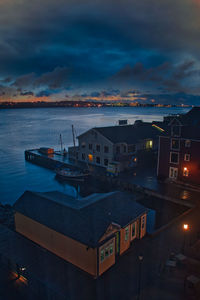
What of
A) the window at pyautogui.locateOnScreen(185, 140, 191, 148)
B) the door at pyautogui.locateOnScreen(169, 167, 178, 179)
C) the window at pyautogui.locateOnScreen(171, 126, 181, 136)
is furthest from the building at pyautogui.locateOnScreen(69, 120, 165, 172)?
the door at pyautogui.locateOnScreen(169, 167, 178, 179)

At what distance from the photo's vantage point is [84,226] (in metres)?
16.1

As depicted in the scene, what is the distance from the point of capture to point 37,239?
1922 cm

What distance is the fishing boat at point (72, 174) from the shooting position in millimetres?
41531

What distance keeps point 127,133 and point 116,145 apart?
5460 mm

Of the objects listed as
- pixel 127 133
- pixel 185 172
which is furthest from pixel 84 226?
pixel 127 133

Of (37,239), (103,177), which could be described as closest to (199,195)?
(103,177)

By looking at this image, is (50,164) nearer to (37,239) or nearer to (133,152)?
(133,152)

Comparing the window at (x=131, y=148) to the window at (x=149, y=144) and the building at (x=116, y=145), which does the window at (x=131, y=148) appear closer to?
the building at (x=116, y=145)

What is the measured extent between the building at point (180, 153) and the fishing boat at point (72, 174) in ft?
46.8

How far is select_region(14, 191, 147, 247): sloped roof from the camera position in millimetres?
15859

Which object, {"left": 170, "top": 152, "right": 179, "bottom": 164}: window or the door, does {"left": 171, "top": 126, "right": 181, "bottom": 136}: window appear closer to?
{"left": 170, "top": 152, "right": 179, "bottom": 164}: window

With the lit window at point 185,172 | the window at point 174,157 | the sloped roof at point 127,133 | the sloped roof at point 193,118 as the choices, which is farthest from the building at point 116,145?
the lit window at point 185,172

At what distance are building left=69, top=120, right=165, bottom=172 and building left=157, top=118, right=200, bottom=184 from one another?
5.34 metres

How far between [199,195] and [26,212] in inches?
866
